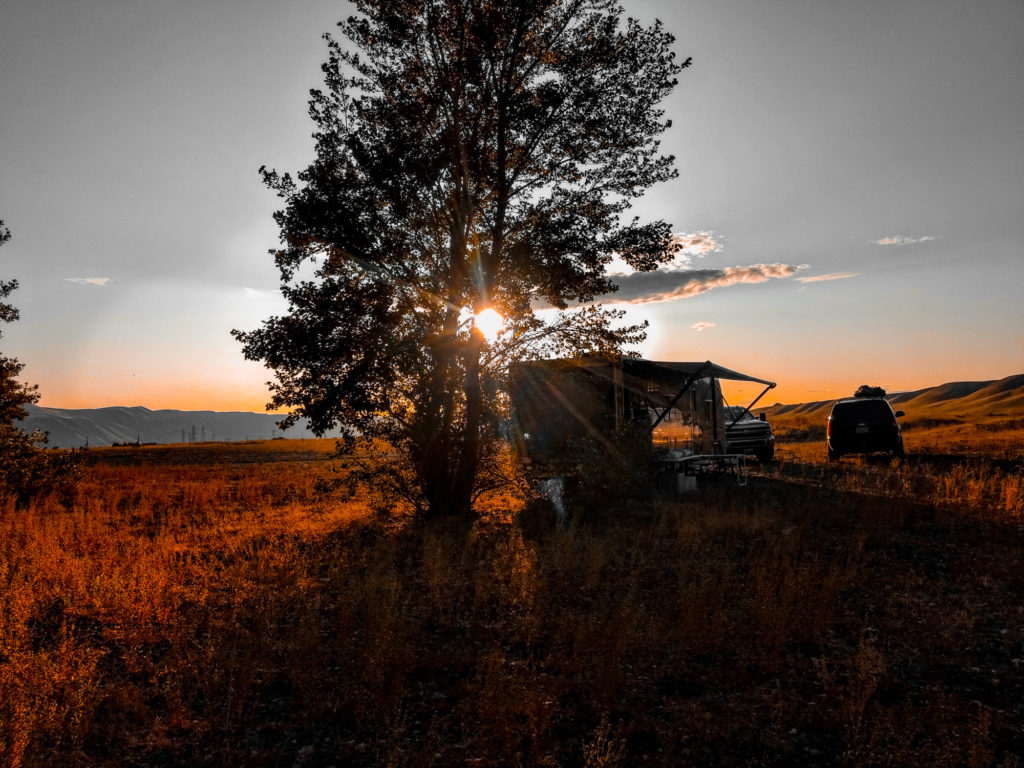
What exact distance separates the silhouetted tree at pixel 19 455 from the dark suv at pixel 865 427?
24783 millimetres

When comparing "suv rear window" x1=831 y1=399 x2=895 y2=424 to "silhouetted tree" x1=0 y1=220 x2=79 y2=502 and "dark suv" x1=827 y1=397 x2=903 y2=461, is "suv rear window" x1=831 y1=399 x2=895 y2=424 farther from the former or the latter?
"silhouetted tree" x1=0 y1=220 x2=79 y2=502

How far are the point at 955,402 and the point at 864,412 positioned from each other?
346 ft

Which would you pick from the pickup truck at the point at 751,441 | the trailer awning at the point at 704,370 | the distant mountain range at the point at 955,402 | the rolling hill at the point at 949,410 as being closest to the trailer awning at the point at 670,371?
the trailer awning at the point at 704,370

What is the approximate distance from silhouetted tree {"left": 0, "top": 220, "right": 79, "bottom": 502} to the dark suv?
24783mm

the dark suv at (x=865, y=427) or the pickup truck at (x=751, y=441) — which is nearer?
the dark suv at (x=865, y=427)

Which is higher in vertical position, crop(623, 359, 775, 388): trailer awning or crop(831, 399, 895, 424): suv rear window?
crop(623, 359, 775, 388): trailer awning

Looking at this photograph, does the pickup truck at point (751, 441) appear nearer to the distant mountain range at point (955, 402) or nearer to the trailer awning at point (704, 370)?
the trailer awning at point (704, 370)

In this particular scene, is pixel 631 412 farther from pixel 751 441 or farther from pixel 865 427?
pixel 865 427

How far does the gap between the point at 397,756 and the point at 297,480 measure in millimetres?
23410

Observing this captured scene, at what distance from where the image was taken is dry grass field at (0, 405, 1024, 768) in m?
4.98

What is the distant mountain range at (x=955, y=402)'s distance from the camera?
8050 centimetres

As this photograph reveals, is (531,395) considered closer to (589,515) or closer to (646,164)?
(589,515)

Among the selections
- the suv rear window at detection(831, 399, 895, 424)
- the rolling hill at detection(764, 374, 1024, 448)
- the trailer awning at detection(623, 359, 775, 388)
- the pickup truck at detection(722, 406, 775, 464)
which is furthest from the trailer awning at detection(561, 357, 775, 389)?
the rolling hill at detection(764, 374, 1024, 448)

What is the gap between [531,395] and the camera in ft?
75.5
